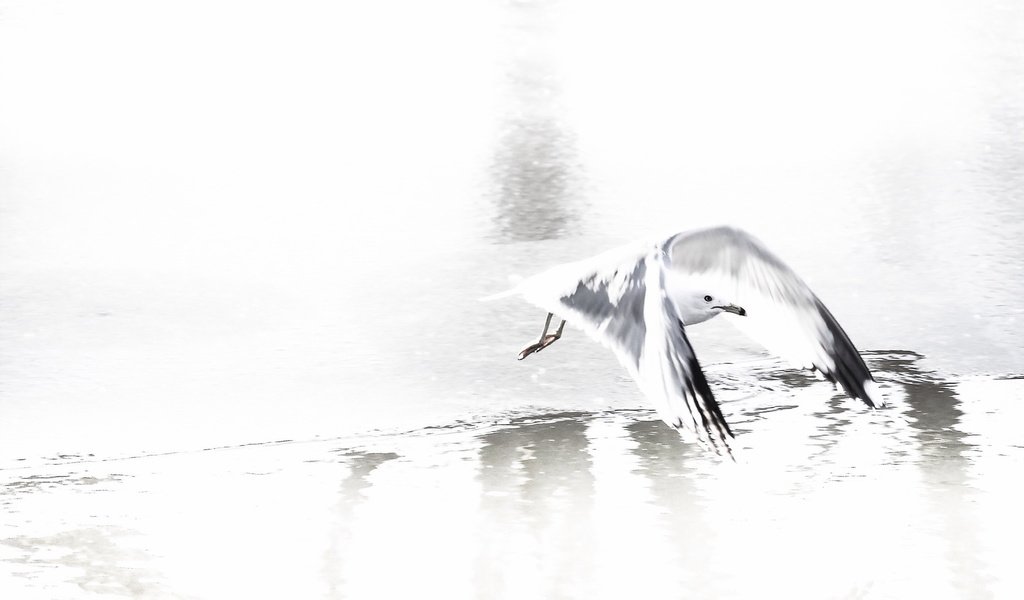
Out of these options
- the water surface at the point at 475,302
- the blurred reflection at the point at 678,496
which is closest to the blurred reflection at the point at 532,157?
the water surface at the point at 475,302

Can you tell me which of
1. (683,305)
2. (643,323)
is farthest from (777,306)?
(643,323)

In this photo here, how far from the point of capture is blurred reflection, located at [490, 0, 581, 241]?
5.49 meters

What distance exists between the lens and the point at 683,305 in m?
2.98

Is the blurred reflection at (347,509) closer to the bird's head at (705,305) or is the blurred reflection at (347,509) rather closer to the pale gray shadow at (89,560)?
the pale gray shadow at (89,560)

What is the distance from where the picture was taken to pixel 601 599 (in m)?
2.72

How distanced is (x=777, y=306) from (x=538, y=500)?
0.68 m

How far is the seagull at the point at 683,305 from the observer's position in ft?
8.51

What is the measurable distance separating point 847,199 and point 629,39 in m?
3.24

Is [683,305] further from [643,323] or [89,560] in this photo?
[89,560]

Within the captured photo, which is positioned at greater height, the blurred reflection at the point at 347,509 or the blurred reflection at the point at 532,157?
the blurred reflection at the point at 532,157

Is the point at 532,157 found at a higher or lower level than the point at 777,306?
higher

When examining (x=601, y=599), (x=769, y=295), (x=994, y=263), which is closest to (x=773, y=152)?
(x=994, y=263)

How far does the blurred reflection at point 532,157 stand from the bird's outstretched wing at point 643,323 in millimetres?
2355

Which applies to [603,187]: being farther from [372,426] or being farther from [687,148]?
[372,426]
